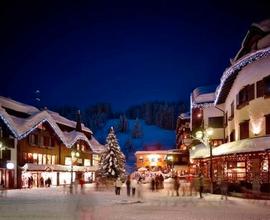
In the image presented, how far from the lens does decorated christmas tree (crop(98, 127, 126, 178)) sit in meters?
68.1

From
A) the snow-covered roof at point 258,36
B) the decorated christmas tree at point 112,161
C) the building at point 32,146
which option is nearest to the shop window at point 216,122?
the decorated christmas tree at point 112,161

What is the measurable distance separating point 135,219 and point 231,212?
5.53m

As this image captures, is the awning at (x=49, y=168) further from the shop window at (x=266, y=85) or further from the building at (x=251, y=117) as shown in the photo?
the shop window at (x=266, y=85)

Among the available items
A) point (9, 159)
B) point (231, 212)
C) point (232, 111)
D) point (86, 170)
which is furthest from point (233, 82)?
point (86, 170)

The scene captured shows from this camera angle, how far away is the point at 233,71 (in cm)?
3906

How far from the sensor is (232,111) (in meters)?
44.5

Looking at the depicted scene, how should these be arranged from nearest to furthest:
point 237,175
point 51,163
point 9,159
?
point 237,175 → point 9,159 → point 51,163

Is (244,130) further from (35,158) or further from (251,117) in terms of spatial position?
(35,158)

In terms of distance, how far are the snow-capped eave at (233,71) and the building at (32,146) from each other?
1988 centimetres

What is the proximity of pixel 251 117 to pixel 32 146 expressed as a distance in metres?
33.6

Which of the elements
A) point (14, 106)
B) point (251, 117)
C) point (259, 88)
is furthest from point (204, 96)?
point (259, 88)

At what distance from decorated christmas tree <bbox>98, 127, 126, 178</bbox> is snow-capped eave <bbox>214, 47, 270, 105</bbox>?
21.0 meters

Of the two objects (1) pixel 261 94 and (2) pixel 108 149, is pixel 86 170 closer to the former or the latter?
(2) pixel 108 149

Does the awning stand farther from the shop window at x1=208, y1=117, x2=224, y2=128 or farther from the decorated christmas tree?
the shop window at x1=208, y1=117, x2=224, y2=128
